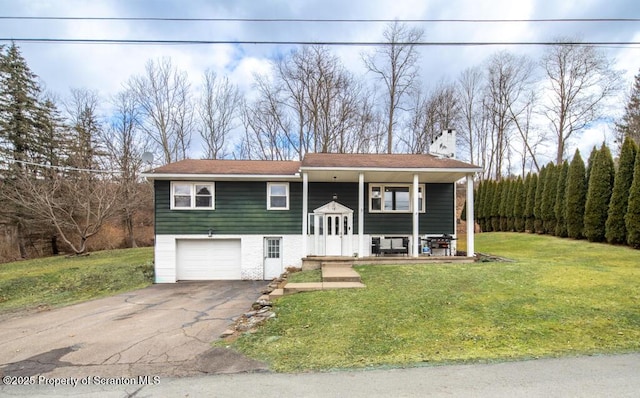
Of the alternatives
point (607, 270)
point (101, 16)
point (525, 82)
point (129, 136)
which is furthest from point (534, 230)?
point (129, 136)

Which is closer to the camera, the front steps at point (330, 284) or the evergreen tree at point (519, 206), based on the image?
the front steps at point (330, 284)

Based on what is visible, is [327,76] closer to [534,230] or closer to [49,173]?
[534,230]

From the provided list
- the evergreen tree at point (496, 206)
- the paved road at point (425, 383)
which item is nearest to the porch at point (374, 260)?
the paved road at point (425, 383)

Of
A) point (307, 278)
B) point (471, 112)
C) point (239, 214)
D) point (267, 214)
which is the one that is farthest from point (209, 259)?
point (471, 112)

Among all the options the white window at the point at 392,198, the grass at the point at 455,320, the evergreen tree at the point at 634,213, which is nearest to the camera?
the grass at the point at 455,320

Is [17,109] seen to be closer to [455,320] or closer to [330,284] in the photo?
[330,284]

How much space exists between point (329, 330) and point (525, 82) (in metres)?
30.5

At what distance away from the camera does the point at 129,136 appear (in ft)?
83.1

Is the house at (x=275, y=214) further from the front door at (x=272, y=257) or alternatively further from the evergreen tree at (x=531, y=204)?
the evergreen tree at (x=531, y=204)

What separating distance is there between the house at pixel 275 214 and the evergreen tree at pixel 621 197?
6381 millimetres

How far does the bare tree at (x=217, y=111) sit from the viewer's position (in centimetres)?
2642

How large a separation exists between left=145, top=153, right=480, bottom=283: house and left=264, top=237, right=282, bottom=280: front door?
4 cm

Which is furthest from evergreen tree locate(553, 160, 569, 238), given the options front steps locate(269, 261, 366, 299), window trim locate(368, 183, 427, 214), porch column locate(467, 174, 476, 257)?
front steps locate(269, 261, 366, 299)

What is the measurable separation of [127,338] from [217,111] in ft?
77.1
